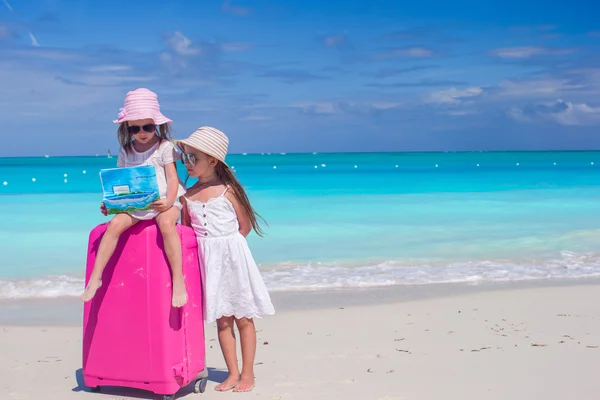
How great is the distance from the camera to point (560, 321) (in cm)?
530

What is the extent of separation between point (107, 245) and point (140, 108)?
0.69 m

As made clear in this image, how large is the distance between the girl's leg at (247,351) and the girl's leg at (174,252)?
0.44m

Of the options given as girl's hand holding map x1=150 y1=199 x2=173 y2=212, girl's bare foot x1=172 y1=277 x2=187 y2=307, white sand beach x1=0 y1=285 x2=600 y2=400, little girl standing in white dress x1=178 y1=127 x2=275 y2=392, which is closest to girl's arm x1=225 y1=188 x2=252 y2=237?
little girl standing in white dress x1=178 y1=127 x2=275 y2=392

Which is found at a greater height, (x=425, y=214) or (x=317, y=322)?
(x=425, y=214)

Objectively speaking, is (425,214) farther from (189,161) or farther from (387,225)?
(189,161)

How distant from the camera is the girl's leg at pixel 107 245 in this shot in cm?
349

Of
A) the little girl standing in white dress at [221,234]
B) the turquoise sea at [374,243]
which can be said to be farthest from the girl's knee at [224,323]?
the turquoise sea at [374,243]

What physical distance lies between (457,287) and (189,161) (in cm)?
402

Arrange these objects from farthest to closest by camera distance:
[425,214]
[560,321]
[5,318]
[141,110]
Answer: [425,214] → [5,318] → [560,321] → [141,110]

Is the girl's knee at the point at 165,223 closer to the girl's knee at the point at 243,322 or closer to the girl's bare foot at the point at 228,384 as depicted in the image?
the girl's knee at the point at 243,322

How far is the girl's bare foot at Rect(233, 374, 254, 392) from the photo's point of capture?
3.76m

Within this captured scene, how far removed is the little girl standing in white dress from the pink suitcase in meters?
0.09

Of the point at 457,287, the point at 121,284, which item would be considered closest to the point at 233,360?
the point at 121,284

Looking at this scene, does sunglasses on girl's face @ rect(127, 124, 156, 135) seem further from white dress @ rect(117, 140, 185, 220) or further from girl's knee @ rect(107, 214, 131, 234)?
girl's knee @ rect(107, 214, 131, 234)
